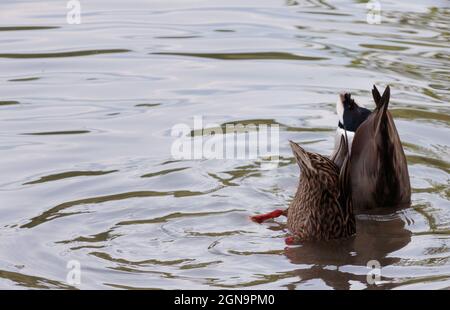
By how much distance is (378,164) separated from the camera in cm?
825

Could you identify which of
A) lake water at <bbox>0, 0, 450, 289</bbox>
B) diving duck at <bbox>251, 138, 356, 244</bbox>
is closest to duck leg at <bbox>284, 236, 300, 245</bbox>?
diving duck at <bbox>251, 138, 356, 244</bbox>

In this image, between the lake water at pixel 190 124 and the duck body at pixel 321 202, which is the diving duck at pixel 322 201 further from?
the lake water at pixel 190 124

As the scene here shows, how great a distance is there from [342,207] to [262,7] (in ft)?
19.9

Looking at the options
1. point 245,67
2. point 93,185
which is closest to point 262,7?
point 245,67

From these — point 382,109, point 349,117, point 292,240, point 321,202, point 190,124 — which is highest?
point 382,109

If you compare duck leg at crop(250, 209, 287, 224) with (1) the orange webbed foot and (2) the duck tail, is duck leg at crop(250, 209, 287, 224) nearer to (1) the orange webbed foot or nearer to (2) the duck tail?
(1) the orange webbed foot

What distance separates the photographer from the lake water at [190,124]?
7.30 m

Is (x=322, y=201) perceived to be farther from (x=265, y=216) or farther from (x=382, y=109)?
(x=382, y=109)

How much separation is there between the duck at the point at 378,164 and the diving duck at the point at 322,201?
27 cm

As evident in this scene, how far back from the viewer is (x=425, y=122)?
10148 mm

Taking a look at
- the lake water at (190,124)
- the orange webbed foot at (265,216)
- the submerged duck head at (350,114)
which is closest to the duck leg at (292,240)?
the lake water at (190,124)

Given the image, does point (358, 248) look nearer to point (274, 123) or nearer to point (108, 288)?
point (108, 288)

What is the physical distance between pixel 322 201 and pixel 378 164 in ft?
1.97

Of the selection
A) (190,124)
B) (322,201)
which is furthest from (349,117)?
(190,124)
